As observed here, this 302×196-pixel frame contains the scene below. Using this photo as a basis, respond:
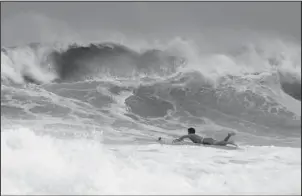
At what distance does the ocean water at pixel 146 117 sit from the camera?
19.3 ft

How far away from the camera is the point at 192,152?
7.61m

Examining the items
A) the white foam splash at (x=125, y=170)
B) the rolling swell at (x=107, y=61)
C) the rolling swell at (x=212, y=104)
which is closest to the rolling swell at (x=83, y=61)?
the rolling swell at (x=107, y=61)

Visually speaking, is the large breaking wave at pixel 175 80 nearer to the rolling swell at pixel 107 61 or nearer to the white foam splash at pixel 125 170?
the rolling swell at pixel 107 61

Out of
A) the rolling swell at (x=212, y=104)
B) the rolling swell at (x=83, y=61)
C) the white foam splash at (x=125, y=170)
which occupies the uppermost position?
the rolling swell at (x=83, y=61)

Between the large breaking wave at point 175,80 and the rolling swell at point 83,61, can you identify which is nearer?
the large breaking wave at point 175,80

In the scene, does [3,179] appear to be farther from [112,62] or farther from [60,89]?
[112,62]

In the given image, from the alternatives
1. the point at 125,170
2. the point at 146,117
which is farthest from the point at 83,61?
the point at 125,170

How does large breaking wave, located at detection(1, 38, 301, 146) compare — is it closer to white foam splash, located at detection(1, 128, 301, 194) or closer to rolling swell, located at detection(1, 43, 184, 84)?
rolling swell, located at detection(1, 43, 184, 84)

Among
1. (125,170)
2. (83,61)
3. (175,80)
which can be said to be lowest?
(125,170)

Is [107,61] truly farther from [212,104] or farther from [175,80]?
[212,104]

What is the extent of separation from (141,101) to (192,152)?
18.9 ft

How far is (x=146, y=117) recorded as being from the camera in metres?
11.8

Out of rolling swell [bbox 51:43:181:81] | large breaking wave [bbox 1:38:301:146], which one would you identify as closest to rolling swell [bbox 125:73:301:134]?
large breaking wave [bbox 1:38:301:146]

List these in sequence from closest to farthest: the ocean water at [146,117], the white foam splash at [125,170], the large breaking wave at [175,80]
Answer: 1. the white foam splash at [125,170]
2. the ocean water at [146,117]
3. the large breaking wave at [175,80]
